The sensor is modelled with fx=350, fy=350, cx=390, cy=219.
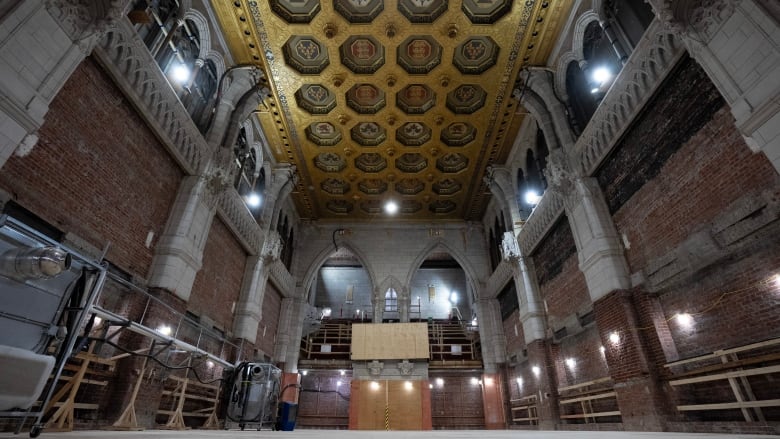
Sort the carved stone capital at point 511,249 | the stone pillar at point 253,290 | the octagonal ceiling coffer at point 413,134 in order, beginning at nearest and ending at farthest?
the stone pillar at point 253,290 → the carved stone capital at point 511,249 → the octagonal ceiling coffer at point 413,134

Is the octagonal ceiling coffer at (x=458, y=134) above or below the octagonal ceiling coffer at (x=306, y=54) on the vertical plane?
below

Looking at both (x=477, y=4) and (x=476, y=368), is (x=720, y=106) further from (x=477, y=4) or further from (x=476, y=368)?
(x=476, y=368)

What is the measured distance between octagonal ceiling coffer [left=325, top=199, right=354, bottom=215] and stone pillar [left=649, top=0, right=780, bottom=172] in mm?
14701

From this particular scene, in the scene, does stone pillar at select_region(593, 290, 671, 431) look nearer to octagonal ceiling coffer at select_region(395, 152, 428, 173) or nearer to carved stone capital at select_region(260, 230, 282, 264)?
octagonal ceiling coffer at select_region(395, 152, 428, 173)

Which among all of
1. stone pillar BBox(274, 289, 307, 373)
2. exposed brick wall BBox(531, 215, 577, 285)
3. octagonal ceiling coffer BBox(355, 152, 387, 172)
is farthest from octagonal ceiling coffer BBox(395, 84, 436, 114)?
stone pillar BBox(274, 289, 307, 373)

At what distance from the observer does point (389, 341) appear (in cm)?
1608

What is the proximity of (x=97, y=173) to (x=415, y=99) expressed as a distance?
10207 millimetres

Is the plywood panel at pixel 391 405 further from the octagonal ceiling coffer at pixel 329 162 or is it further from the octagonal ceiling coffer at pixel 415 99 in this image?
the octagonal ceiling coffer at pixel 415 99

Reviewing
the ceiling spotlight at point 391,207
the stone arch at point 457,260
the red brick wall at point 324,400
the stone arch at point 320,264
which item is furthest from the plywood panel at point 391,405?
the ceiling spotlight at point 391,207

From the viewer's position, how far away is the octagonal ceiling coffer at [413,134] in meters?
14.5

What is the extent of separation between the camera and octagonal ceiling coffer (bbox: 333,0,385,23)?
34.1 feet

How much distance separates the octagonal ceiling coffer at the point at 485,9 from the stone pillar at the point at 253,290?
10.2 m

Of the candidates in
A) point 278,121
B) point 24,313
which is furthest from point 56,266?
point 278,121

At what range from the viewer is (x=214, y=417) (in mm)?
9242
